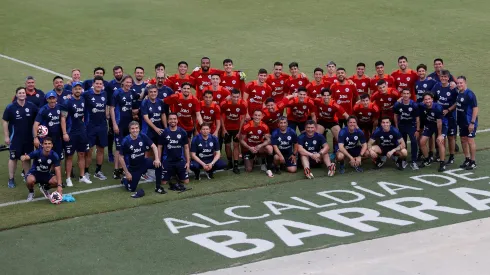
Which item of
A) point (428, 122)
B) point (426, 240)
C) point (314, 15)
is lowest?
point (426, 240)

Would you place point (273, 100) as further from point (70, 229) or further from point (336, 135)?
point (70, 229)

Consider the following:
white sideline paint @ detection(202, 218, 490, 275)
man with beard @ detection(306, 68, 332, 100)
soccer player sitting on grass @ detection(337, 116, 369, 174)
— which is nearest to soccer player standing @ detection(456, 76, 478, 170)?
soccer player sitting on grass @ detection(337, 116, 369, 174)

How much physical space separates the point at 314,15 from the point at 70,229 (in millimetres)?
19795

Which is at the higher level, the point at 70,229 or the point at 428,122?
the point at 428,122

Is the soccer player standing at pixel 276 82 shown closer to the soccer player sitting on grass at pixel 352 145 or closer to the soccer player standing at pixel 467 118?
the soccer player sitting on grass at pixel 352 145

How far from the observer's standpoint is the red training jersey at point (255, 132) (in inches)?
639

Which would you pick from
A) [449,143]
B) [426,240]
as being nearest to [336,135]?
[449,143]

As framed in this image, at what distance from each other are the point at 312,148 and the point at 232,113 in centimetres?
176

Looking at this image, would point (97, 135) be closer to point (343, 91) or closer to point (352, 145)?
point (352, 145)

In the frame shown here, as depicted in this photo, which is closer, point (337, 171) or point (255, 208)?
point (255, 208)

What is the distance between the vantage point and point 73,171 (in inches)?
647

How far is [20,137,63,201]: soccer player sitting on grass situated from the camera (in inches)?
569

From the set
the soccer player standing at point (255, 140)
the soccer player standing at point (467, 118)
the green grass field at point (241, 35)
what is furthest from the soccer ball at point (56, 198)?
the green grass field at point (241, 35)

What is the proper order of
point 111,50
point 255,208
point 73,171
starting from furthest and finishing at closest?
point 111,50 → point 73,171 → point 255,208
